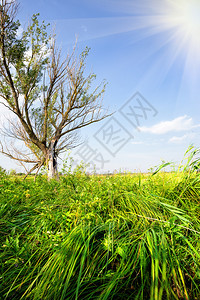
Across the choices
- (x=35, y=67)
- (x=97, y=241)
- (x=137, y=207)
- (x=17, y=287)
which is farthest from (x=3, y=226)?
(x=35, y=67)

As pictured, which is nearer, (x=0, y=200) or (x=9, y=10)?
(x=0, y=200)

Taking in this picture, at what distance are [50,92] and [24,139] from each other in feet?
11.7

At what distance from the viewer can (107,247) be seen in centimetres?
191

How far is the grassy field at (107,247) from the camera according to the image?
1638mm

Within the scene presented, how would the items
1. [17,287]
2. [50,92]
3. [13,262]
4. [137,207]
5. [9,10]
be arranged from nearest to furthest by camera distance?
[17,287]
[13,262]
[137,207]
[9,10]
[50,92]

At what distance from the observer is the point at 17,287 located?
6.28 feet

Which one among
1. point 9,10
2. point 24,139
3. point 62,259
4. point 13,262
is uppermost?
point 9,10

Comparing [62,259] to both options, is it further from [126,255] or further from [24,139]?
[24,139]

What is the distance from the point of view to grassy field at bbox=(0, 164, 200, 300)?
1638mm

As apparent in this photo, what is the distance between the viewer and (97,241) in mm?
2141

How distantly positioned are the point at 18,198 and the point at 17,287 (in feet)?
5.92

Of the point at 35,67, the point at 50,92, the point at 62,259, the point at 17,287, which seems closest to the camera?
the point at 62,259

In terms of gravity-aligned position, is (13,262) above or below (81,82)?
below

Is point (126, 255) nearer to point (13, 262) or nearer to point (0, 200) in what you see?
point (13, 262)
